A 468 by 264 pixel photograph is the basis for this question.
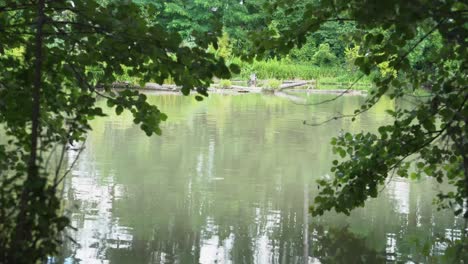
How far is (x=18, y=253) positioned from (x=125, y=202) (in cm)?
393

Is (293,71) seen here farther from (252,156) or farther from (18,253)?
(18,253)

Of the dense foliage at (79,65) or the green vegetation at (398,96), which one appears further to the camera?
the green vegetation at (398,96)

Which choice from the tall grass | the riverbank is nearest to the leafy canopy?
the riverbank

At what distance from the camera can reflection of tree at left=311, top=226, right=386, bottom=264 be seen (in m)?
4.18

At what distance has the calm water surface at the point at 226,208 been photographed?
421cm

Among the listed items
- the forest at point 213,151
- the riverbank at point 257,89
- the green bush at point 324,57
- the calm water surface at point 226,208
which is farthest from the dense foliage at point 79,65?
the green bush at point 324,57

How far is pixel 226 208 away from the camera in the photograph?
5.43m

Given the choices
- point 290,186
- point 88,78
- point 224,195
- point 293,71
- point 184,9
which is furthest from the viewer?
point 184,9

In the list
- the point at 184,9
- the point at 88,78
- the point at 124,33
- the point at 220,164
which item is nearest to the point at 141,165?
the point at 220,164

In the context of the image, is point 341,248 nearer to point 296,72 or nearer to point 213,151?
point 213,151

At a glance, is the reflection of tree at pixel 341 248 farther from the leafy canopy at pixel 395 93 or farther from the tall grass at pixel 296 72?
the tall grass at pixel 296 72

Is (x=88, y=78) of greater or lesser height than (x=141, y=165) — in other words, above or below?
above

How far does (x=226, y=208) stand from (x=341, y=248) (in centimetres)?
129

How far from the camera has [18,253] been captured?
1.55m
